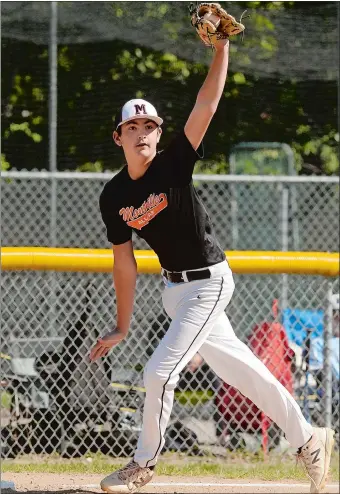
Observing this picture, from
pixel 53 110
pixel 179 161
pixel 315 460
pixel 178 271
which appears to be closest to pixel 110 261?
pixel 178 271

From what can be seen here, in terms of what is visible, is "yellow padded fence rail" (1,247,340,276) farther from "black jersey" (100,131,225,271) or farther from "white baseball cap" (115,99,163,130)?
"white baseball cap" (115,99,163,130)

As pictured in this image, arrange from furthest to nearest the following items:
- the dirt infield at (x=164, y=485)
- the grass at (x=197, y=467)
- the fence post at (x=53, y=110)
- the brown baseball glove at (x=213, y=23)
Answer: the fence post at (x=53, y=110) → the grass at (x=197, y=467) → the dirt infield at (x=164, y=485) → the brown baseball glove at (x=213, y=23)

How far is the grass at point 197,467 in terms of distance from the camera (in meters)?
5.86

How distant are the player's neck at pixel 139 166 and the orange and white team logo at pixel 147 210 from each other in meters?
0.13

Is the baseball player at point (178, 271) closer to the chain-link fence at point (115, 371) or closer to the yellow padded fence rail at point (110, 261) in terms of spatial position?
the yellow padded fence rail at point (110, 261)

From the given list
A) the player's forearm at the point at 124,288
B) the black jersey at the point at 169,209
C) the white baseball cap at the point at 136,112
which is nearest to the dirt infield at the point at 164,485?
the player's forearm at the point at 124,288

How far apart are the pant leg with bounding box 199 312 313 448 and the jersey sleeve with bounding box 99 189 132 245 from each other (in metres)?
0.59

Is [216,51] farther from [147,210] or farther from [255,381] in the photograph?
[255,381]

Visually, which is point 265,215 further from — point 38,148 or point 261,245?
point 38,148

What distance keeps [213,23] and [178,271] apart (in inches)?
43.4

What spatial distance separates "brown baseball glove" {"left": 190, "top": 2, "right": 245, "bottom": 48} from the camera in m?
4.36

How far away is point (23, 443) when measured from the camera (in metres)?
6.43

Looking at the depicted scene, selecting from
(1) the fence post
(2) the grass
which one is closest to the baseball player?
(2) the grass

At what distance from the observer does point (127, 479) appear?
471 cm
